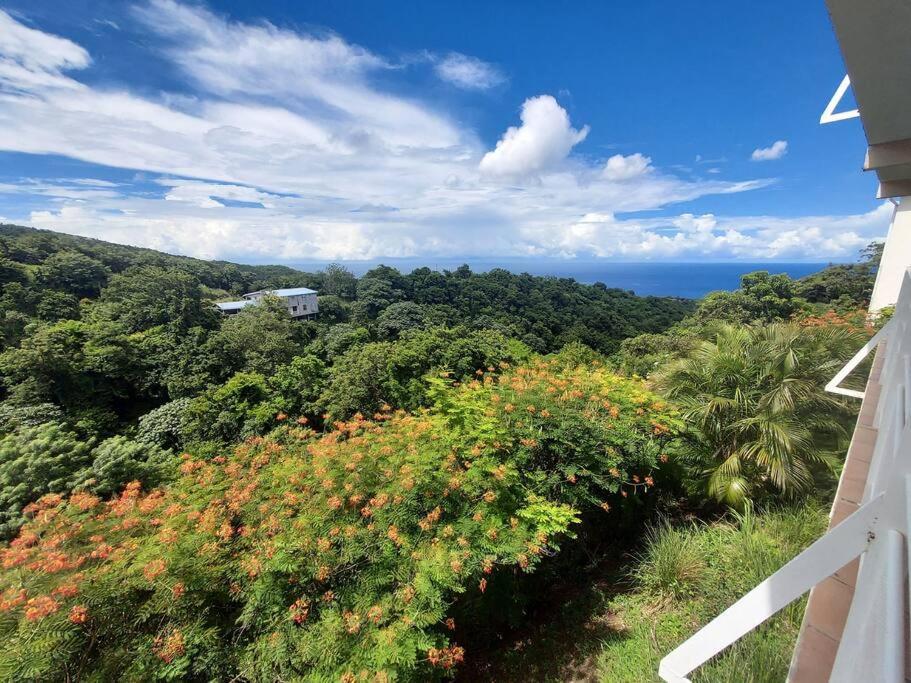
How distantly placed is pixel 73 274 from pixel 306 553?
5037cm

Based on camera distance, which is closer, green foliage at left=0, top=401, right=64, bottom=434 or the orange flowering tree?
the orange flowering tree

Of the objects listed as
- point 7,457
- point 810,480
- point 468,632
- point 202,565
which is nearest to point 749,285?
point 810,480

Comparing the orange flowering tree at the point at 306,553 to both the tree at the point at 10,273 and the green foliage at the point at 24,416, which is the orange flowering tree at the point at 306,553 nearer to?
the green foliage at the point at 24,416

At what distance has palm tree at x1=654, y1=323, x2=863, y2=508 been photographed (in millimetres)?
4703

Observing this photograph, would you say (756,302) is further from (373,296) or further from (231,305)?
(231,305)

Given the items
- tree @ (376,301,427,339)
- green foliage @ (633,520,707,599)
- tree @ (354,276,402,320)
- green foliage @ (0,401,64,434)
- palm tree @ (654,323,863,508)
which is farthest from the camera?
tree @ (354,276,402,320)

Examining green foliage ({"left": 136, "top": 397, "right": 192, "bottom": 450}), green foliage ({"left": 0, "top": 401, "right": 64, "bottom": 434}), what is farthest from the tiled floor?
green foliage ({"left": 0, "top": 401, "right": 64, "bottom": 434})

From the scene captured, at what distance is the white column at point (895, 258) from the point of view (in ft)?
30.6

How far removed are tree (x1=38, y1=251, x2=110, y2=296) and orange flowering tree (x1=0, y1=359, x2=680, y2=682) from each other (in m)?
45.6

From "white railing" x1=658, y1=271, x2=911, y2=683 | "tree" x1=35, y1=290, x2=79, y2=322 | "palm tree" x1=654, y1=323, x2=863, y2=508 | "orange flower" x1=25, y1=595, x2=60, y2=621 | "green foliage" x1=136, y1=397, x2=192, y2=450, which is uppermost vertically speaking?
"white railing" x1=658, y1=271, x2=911, y2=683

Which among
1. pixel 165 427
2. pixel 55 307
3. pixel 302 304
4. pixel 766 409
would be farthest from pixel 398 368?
pixel 302 304

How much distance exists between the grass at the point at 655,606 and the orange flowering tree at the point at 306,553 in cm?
86

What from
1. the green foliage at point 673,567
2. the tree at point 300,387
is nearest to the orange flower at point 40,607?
the green foliage at point 673,567

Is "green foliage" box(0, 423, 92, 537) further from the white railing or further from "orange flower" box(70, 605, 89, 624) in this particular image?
the white railing
